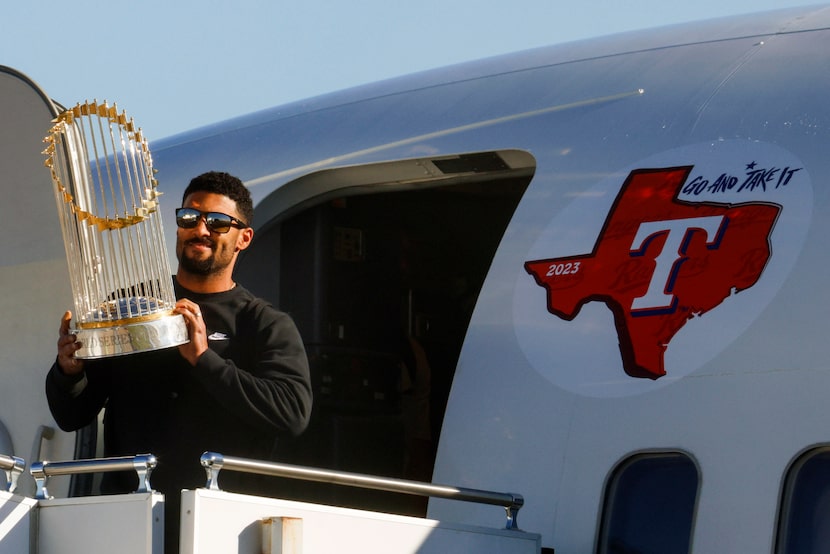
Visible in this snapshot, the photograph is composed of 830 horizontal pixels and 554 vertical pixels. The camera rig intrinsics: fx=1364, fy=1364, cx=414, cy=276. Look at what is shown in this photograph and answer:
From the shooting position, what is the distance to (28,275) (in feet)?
20.8

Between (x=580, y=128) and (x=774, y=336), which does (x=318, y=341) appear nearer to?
(x=580, y=128)

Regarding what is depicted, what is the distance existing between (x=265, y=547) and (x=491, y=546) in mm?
986

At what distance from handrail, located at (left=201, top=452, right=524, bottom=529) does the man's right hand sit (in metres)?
0.63

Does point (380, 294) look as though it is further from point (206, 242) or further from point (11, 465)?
point (11, 465)

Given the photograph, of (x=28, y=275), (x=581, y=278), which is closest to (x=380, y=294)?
(x=28, y=275)

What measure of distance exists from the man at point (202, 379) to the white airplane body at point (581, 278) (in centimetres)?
105

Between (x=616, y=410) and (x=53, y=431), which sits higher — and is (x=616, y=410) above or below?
above

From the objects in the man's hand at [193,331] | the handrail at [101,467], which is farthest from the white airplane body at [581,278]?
the handrail at [101,467]

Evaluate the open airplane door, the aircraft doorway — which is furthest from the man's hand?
the aircraft doorway

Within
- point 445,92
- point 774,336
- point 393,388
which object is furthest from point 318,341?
point 774,336

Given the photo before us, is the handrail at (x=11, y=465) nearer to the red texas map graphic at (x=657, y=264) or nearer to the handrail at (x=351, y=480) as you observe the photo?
the handrail at (x=351, y=480)

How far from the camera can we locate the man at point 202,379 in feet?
14.8

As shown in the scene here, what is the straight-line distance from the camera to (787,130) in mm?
5117

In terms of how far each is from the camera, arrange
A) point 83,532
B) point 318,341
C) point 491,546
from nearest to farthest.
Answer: point 83,532, point 491,546, point 318,341
